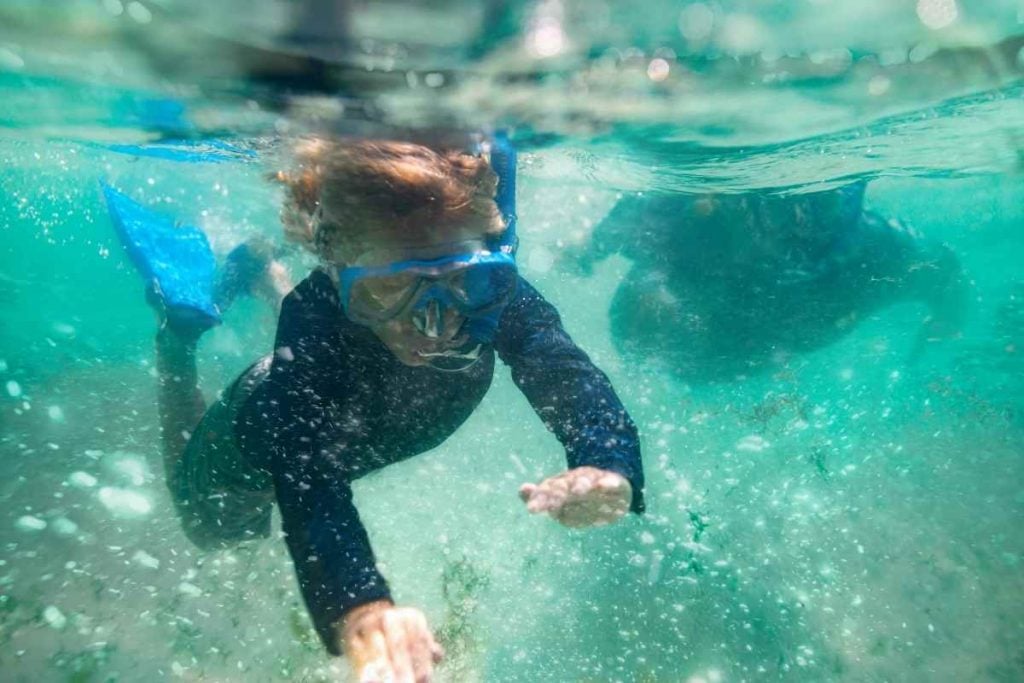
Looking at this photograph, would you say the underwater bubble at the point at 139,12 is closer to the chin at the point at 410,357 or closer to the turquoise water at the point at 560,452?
the turquoise water at the point at 560,452

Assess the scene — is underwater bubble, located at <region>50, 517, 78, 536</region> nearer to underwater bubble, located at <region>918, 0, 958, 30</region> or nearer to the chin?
the chin

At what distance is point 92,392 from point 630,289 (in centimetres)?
1257

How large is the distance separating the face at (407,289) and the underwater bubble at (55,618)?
22.9ft

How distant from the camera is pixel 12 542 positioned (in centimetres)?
832

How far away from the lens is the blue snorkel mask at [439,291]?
3.06m

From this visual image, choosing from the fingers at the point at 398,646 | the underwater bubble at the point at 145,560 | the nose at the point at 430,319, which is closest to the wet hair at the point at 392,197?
the nose at the point at 430,319

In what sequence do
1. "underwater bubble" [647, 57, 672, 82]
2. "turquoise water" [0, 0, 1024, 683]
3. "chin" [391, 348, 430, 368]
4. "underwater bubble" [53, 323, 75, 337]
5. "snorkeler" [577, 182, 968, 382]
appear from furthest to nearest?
"underwater bubble" [53, 323, 75, 337]
"snorkeler" [577, 182, 968, 382]
"underwater bubble" [647, 57, 672, 82]
"turquoise water" [0, 0, 1024, 683]
"chin" [391, 348, 430, 368]

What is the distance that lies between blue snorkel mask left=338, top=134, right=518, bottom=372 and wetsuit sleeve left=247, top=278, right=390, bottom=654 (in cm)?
34

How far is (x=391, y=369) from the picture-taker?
3.61m

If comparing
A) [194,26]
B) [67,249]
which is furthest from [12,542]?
[67,249]

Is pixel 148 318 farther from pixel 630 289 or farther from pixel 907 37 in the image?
pixel 907 37

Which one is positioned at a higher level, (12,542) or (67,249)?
(12,542)

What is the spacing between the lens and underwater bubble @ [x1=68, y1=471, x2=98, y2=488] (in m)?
9.88

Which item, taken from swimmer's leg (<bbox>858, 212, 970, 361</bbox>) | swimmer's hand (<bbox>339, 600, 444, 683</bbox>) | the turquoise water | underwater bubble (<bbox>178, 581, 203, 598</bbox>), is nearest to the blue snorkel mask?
swimmer's hand (<bbox>339, 600, 444, 683</bbox>)
